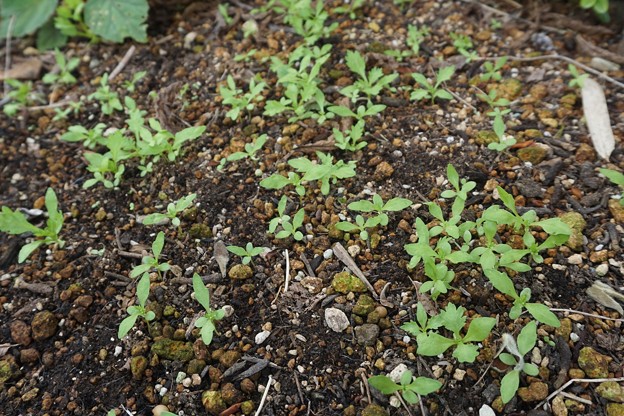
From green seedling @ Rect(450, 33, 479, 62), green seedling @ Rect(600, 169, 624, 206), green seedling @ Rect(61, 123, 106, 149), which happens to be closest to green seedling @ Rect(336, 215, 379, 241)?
green seedling @ Rect(600, 169, 624, 206)

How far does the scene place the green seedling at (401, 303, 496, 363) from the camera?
1.58 meters

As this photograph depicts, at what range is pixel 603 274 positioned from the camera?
1.82m

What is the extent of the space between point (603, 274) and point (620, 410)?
1.54ft

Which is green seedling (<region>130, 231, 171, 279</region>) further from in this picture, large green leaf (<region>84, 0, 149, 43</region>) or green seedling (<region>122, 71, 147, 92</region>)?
large green leaf (<region>84, 0, 149, 43</region>)

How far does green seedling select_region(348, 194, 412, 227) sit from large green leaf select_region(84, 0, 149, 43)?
5.42ft

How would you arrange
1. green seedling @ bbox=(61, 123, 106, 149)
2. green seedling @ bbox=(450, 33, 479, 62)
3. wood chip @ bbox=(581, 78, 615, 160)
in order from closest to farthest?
wood chip @ bbox=(581, 78, 615, 160)
green seedling @ bbox=(61, 123, 106, 149)
green seedling @ bbox=(450, 33, 479, 62)

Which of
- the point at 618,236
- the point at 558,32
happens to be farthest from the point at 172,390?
the point at 558,32

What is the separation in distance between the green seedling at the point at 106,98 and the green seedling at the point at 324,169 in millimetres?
1080

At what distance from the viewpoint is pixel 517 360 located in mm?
1624

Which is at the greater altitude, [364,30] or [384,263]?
[364,30]

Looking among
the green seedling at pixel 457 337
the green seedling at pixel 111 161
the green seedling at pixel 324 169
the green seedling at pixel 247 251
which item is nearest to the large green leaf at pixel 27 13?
the green seedling at pixel 111 161

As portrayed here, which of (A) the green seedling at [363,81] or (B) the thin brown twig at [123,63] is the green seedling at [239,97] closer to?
(A) the green seedling at [363,81]

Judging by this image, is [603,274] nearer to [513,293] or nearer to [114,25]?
[513,293]

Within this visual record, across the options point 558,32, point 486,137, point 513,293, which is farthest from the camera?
point 558,32
